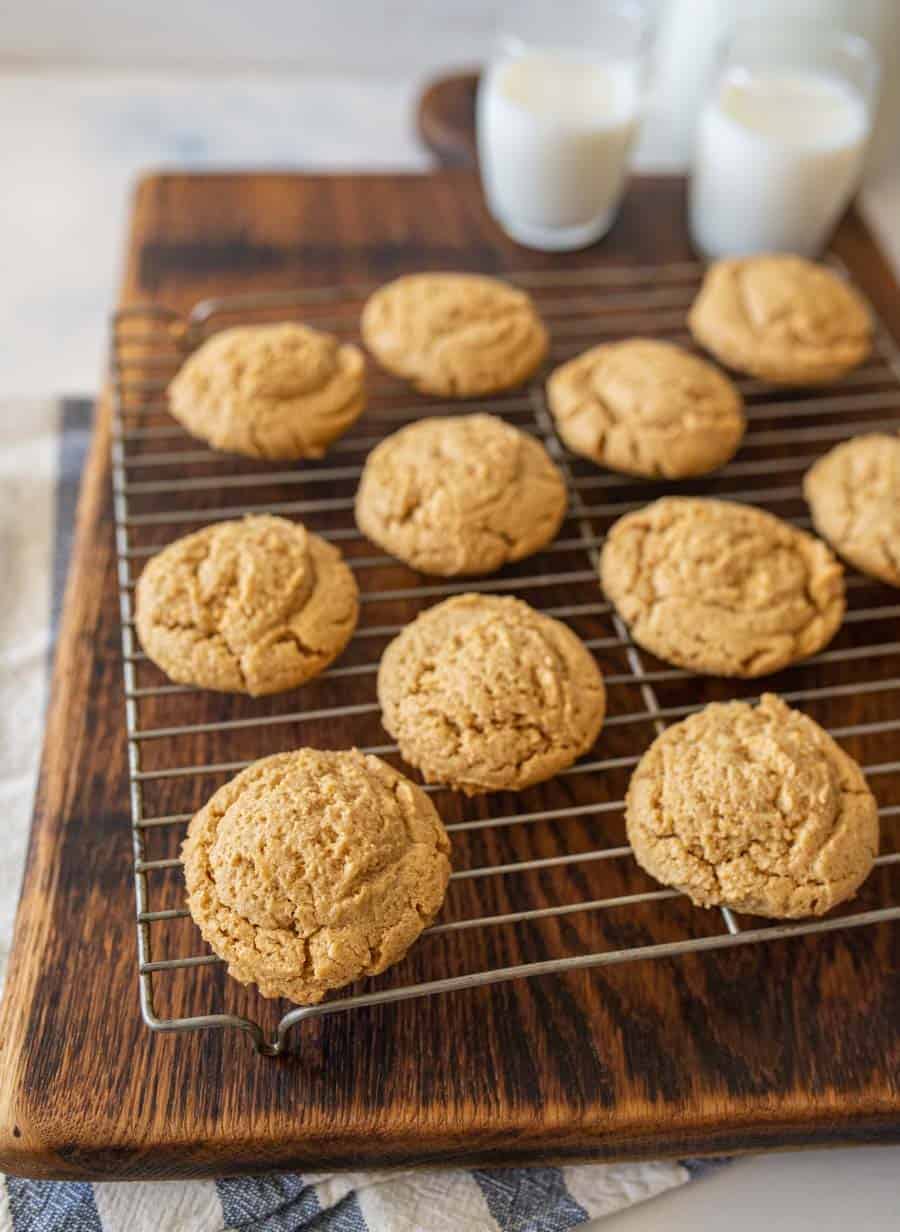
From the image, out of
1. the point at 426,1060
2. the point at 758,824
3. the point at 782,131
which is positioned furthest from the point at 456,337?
the point at 426,1060

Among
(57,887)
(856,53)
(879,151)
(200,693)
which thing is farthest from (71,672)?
(879,151)

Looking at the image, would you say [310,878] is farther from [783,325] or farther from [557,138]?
[557,138]

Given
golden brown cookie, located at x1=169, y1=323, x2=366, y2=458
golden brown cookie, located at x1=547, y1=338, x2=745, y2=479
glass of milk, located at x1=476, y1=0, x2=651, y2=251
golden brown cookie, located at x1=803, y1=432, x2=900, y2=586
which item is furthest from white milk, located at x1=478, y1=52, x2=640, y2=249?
golden brown cookie, located at x1=803, y1=432, x2=900, y2=586

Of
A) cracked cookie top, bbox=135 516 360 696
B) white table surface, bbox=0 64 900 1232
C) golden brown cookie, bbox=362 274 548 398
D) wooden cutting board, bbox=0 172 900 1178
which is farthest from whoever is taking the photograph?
white table surface, bbox=0 64 900 1232

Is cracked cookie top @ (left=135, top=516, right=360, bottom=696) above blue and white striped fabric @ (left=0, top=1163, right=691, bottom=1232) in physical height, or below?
above

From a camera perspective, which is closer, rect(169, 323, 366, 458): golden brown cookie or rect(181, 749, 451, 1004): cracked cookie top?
rect(181, 749, 451, 1004): cracked cookie top

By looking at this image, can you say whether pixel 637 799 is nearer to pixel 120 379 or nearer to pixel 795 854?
pixel 795 854

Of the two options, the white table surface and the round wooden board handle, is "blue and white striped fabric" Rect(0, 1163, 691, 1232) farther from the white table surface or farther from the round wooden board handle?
the round wooden board handle
